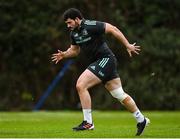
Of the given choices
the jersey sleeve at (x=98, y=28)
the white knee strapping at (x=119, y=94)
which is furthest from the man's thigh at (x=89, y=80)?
the jersey sleeve at (x=98, y=28)

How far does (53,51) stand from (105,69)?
64.7 ft

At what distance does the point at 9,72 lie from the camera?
32531mm

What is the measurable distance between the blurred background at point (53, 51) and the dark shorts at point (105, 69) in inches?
729

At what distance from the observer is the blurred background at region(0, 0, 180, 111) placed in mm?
32031

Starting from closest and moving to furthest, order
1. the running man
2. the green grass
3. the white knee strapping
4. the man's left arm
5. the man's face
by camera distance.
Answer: the green grass
the man's left arm
the white knee strapping
the running man
the man's face

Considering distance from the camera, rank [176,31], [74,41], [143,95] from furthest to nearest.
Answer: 1. [176,31]
2. [143,95]
3. [74,41]

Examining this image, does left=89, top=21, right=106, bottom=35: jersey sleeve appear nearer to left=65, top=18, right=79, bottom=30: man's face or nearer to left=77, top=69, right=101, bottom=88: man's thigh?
left=65, top=18, right=79, bottom=30: man's face

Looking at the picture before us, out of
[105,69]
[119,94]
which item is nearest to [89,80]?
[105,69]

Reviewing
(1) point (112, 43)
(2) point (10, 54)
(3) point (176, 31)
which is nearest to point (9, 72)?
(2) point (10, 54)

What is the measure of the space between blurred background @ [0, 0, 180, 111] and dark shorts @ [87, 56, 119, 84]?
18.5 meters

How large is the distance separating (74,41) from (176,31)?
20.6 meters

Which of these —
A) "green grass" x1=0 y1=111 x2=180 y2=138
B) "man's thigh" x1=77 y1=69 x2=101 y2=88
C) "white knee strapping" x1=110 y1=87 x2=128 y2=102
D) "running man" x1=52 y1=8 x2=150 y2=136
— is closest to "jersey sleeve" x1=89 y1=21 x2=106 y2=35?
"running man" x1=52 y1=8 x2=150 y2=136

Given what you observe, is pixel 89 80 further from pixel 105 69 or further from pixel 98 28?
pixel 98 28

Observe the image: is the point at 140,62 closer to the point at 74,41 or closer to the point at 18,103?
the point at 18,103
